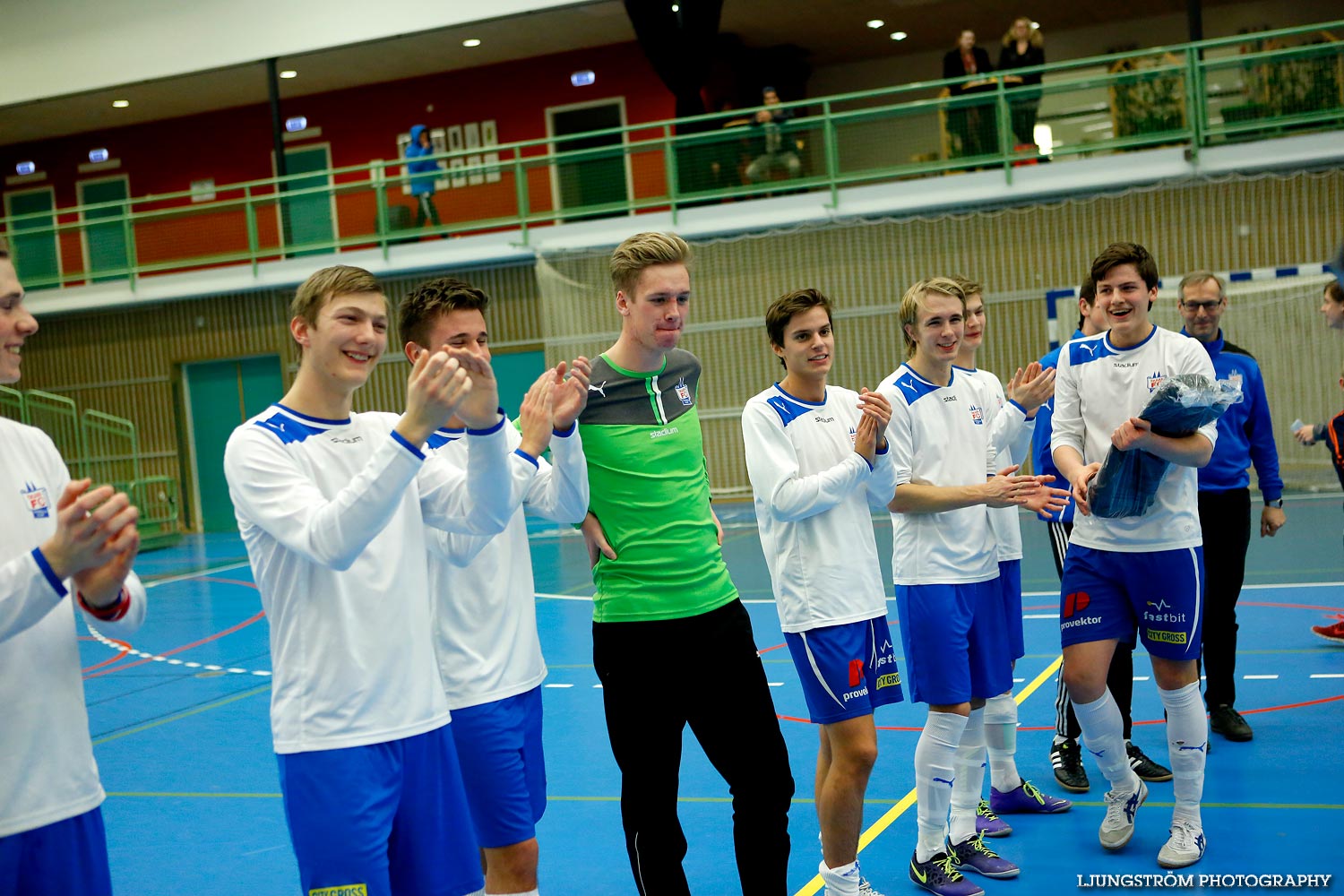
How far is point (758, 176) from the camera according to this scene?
1789 cm

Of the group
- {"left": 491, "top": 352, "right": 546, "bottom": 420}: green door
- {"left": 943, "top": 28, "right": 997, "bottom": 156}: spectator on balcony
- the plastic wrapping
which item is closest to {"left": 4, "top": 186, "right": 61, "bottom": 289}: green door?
{"left": 491, "top": 352, "right": 546, "bottom": 420}: green door

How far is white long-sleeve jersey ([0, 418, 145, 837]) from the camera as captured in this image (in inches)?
88.3

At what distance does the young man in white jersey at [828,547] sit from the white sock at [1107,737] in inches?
37.3

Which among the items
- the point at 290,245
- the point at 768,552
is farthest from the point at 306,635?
the point at 290,245

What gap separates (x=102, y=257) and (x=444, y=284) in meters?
20.8

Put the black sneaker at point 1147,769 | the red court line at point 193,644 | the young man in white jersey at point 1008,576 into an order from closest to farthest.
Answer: the young man in white jersey at point 1008,576 < the black sneaker at point 1147,769 < the red court line at point 193,644

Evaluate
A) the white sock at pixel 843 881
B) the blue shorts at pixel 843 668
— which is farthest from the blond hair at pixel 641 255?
the white sock at pixel 843 881

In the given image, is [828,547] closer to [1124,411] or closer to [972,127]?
[1124,411]

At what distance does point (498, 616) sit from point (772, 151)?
15131 millimetres

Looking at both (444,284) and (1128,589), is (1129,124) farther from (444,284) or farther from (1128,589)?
(444,284)

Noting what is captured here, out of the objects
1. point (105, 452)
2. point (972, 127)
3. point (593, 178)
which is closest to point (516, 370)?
point (593, 178)

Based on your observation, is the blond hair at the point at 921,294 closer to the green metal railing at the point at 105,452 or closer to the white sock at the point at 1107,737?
the white sock at the point at 1107,737

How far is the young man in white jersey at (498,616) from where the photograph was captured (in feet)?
11.3

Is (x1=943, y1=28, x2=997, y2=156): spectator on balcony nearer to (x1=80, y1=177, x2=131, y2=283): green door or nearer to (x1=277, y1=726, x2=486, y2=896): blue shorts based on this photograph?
(x1=80, y1=177, x2=131, y2=283): green door
